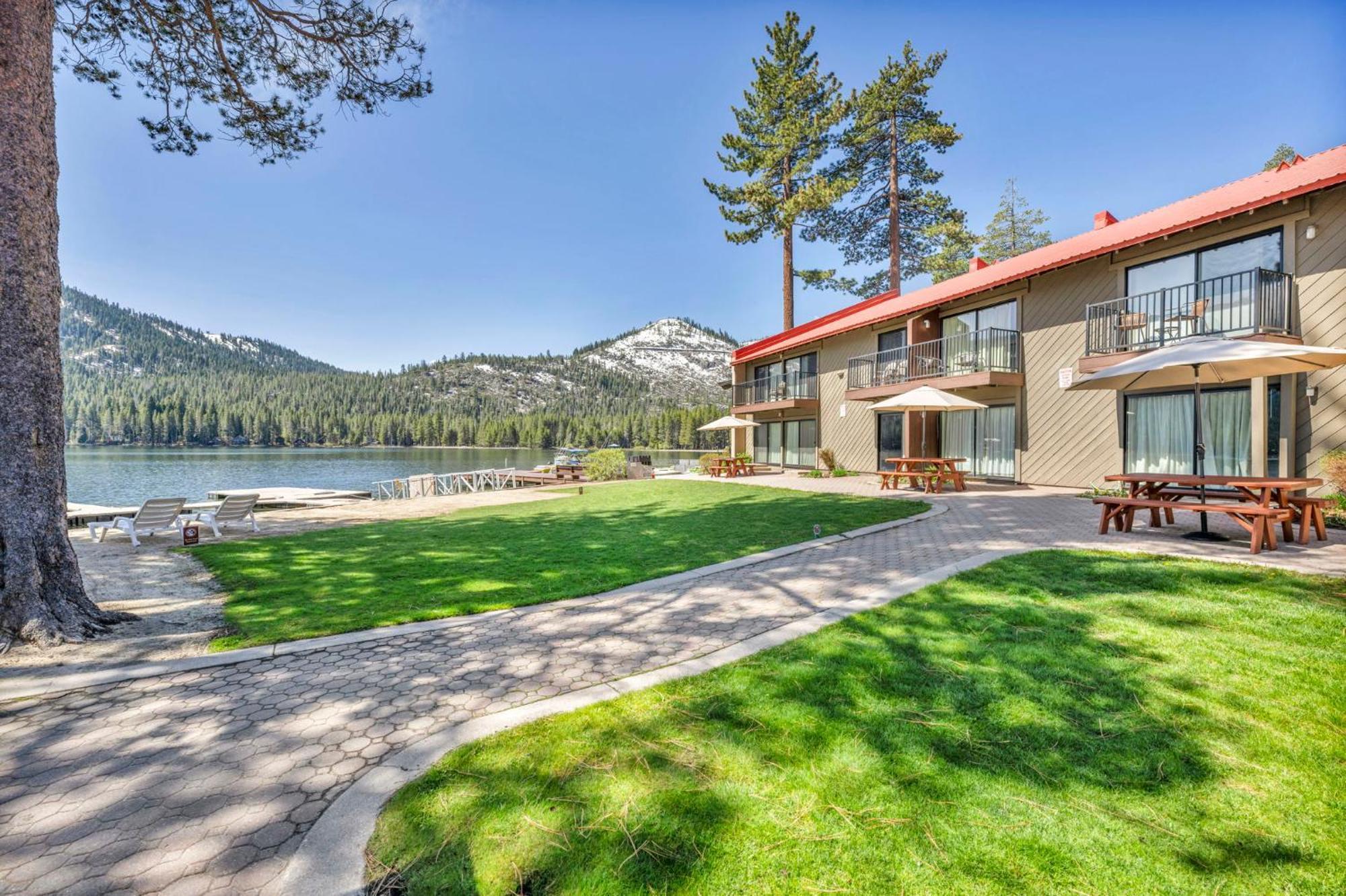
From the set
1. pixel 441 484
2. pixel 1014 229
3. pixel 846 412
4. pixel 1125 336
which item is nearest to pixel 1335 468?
pixel 1125 336

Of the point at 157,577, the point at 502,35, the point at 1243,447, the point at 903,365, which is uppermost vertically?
the point at 502,35

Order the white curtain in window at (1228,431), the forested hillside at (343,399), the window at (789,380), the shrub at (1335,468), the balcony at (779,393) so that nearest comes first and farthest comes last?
1. the shrub at (1335,468)
2. the white curtain in window at (1228,431)
3. the balcony at (779,393)
4. the window at (789,380)
5. the forested hillside at (343,399)

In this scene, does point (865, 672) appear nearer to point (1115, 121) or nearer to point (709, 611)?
point (709, 611)

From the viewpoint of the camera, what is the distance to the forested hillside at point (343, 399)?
10144 cm

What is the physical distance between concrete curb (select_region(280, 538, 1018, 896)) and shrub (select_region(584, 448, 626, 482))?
64.8 feet

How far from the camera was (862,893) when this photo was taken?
1.62 meters

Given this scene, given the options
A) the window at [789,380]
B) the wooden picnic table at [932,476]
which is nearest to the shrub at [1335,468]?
the wooden picnic table at [932,476]

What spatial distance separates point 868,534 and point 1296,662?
4804 mm

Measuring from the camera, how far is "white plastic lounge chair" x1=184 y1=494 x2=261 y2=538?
998cm

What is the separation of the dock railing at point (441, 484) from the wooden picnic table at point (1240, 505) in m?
20.8

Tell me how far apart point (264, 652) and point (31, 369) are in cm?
293

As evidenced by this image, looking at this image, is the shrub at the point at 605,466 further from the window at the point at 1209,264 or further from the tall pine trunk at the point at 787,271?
the window at the point at 1209,264

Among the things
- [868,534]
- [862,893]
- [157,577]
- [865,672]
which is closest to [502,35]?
[157,577]

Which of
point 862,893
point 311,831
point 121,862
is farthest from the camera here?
point 311,831
